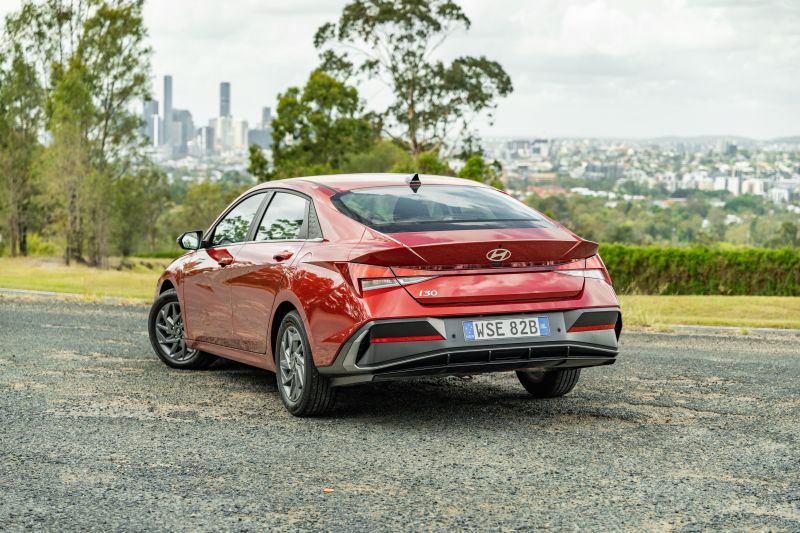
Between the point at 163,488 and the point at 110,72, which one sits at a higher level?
the point at 110,72

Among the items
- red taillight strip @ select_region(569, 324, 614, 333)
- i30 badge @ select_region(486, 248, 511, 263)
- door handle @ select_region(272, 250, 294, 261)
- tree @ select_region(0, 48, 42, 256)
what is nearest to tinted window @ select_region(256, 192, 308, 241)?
door handle @ select_region(272, 250, 294, 261)

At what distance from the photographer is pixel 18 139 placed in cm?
6097

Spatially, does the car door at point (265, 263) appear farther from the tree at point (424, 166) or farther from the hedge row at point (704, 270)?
the tree at point (424, 166)

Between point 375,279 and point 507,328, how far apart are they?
85 centimetres

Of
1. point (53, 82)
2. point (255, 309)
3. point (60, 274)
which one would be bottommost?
point (60, 274)

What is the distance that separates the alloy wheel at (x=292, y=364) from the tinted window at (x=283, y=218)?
2.27ft

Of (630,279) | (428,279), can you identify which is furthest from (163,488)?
(630,279)

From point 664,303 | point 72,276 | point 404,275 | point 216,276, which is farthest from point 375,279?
point 72,276

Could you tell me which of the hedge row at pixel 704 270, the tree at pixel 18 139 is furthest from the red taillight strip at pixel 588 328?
the tree at pixel 18 139

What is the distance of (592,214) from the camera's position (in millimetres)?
81000

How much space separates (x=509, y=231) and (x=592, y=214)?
7513 cm

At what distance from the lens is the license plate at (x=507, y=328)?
22.3 feet

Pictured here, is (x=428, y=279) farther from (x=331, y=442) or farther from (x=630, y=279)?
(x=630, y=279)

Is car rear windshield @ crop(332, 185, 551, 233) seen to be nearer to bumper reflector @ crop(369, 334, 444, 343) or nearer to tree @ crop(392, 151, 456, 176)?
bumper reflector @ crop(369, 334, 444, 343)
